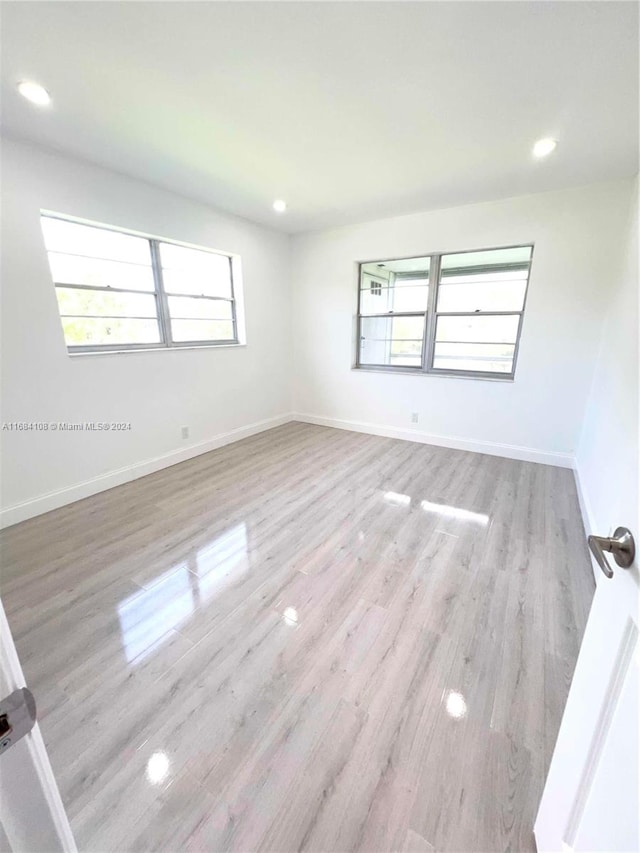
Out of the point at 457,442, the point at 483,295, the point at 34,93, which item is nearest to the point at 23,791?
the point at 34,93

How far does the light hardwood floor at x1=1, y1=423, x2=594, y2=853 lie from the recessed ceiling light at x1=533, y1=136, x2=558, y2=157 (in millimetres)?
2607

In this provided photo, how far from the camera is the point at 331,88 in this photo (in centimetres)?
182

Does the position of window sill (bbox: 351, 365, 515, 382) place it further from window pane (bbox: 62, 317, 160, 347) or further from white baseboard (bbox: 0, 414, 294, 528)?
window pane (bbox: 62, 317, 160, 347)

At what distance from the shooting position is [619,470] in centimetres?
194

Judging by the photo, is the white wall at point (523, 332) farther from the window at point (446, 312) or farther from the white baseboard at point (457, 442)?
the window at point (446, 312)

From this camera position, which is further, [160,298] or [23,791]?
[160,298]

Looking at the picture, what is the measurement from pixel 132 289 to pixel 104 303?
0.30m

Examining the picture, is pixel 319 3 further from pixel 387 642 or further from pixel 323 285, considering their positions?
pixel 323 285

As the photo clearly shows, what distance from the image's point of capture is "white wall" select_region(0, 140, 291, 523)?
94.6 inches

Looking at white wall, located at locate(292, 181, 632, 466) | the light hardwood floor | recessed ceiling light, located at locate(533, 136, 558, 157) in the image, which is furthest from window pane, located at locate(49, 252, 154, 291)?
recessed ceiling light, located at locate(533, 136, 558, 157)

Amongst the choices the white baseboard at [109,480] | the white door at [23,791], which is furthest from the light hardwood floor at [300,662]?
the white door at [23,791]

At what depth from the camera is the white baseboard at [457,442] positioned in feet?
11.8

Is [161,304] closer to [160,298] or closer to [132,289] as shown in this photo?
[160,298]

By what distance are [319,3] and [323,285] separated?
3.26 metres
